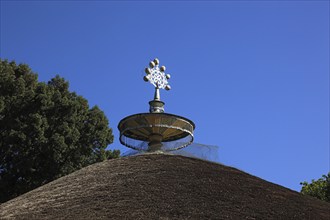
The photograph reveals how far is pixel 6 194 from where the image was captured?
89.5ft

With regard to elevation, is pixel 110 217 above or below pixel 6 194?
below

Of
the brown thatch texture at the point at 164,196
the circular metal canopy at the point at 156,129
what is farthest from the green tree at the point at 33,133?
the brown thatch texture at the point at 164,196

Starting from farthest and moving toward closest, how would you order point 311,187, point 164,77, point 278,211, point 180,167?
point 311,187, point 164,77, point 180,167, point 278,211

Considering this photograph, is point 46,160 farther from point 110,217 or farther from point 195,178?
point 110,217

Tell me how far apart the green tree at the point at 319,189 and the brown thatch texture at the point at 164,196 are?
13.4 m

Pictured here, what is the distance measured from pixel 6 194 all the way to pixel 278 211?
Answer: 737 inches

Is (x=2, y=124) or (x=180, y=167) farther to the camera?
(x=2, y=124)

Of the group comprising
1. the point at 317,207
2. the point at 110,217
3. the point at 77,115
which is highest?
the point at 77,115

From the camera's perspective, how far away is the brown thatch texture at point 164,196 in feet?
36.7

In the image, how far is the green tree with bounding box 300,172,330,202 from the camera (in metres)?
27.8

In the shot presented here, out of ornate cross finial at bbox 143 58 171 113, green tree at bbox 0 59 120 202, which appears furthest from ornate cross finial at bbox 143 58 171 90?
green tree at bbox 0 59 120 202

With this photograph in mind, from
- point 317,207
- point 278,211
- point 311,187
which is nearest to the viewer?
point 278,211

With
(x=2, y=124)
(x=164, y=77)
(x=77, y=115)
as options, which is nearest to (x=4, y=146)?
(x=2, y=124)

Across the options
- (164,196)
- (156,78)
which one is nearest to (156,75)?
(156,78)
